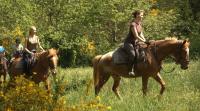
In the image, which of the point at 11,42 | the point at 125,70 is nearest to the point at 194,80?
the point at 125,70

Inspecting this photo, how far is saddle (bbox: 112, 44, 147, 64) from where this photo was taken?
15188 mm

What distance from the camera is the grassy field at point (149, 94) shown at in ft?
36.8

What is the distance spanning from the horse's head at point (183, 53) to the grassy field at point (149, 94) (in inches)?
27.3

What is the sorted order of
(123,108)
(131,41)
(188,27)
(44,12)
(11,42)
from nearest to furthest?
(123,108) → (131,41) → (11,42) → (44,12) → (188,27)

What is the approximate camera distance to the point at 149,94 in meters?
14.4

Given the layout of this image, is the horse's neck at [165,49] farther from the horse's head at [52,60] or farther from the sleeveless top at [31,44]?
the sleeveless top at [31,44]

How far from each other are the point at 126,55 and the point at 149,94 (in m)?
1.63

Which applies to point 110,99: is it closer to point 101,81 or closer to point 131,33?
point 131,33

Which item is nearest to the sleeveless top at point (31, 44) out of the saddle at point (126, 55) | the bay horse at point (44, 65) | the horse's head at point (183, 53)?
the bay horse at point (44, 65)

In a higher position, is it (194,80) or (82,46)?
(194,80)

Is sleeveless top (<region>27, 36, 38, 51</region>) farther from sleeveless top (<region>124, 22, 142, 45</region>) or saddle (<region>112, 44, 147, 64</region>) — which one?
sleeveless top (<region>124, 22, 142, 45</region>)

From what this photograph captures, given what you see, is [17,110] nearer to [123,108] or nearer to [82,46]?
[123,108]

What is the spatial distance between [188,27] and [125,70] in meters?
31.0

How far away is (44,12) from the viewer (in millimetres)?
38875
